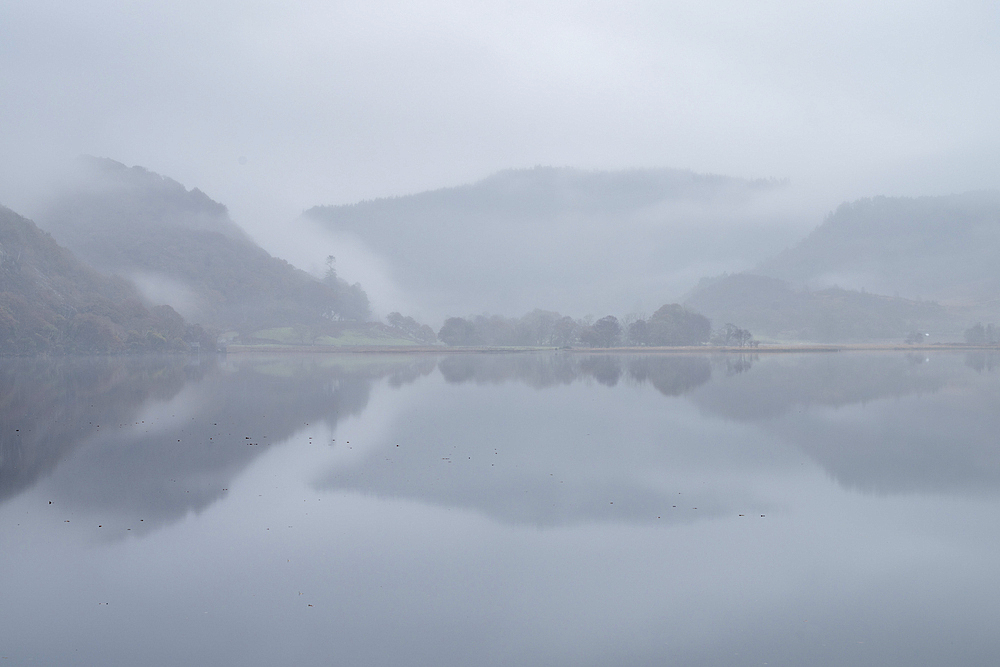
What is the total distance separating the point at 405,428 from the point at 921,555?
19921 mm

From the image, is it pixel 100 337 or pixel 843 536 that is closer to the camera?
pixel 843 536

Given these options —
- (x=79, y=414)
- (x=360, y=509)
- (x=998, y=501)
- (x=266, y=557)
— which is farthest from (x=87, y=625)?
(x=79, y=414)

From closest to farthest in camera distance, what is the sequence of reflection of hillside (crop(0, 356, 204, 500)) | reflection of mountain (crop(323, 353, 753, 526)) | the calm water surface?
the calm water surface < reflection of mountain (crop(323, 353, 753, 526)) < reflection of hillside (crop(0, 356, 204, 500))

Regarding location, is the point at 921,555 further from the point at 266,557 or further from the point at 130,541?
the point at 130,541

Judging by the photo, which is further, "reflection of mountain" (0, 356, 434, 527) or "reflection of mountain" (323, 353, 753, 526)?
"reflection of mountain" (0, 356, 434, 527)

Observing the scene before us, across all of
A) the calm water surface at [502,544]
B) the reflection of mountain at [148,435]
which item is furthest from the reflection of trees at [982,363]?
the reflection of mountain at [148,435]

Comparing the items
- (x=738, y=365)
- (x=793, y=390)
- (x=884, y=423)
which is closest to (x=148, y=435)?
(x=884, y=423)

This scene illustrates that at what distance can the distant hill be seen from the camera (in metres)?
124

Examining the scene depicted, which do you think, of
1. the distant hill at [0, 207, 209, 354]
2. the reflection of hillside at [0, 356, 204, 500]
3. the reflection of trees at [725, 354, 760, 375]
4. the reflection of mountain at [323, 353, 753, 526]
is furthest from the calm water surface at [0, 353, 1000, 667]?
the distant hill at [0, 207, 209, 354]

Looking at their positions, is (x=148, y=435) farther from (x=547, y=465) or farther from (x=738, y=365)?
(x=738, y=365)

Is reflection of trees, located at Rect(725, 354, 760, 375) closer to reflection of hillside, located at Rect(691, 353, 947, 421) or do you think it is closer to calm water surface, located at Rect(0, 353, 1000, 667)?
reflection of hillside, located at Rect(691, 353, 947, 421)

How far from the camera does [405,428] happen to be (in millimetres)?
28984

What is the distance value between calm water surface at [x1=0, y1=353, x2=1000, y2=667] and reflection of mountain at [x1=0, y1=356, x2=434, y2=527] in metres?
0.17

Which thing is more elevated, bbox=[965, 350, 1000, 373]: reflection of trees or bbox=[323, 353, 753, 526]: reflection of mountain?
bbox=[965, 350, 1000, 373]: reflection of trees
